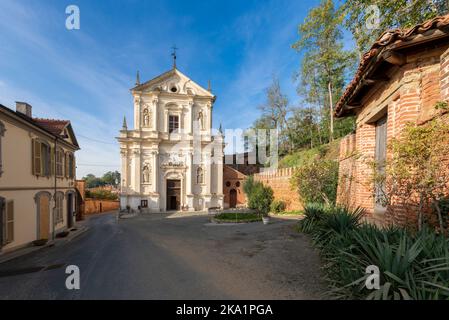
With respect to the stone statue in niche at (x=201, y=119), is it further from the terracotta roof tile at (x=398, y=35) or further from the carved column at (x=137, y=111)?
the terracotta roof tile at (x=398, y=35)

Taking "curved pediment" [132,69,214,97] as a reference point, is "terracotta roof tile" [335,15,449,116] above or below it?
below

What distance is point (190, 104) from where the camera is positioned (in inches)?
845

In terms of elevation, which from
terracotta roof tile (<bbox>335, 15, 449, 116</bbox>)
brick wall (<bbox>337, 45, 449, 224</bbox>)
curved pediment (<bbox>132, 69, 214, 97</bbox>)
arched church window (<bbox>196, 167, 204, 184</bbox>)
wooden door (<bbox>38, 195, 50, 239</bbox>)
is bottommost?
wooden door (<bbox>38, 195, 50, 239</bbox>)

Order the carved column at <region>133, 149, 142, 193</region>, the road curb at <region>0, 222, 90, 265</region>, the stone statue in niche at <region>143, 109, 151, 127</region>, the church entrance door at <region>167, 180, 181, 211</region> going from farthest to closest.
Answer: the church entrance door at <region>167, 180, 181, 211</region>, the stone statue in niche at <region>143, 109, 151, 127</region>, the carved column at <region>133, 149, 142, 193</region>, the road curb at <region>0, 222, 90, 265</region>

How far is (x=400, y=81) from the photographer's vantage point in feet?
12.6

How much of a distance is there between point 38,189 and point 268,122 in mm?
24249

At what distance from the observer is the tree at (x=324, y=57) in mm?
16364

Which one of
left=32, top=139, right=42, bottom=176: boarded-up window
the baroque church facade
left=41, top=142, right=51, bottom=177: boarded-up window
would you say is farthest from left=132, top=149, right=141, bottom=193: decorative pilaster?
left=32, top=139, right=42, bottom=176: boarded-up window

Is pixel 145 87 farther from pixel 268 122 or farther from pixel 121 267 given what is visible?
pixel 121 267

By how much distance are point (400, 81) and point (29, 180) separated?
13.8 metres

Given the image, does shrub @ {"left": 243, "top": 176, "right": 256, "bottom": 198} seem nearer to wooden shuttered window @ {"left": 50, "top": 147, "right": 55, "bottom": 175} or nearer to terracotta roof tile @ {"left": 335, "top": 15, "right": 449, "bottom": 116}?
wooden shuttered window @ {"left": 50, "top": 147, "right": 55, "bottom": 175}

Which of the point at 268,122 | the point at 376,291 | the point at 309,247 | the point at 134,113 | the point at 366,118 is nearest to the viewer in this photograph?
the point at 376,291

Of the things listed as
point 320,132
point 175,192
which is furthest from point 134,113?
point 320,132

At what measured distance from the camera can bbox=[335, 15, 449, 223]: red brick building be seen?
314 centimetres
